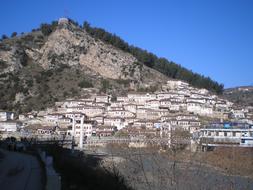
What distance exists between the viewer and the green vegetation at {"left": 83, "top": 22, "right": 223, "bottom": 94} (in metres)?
113

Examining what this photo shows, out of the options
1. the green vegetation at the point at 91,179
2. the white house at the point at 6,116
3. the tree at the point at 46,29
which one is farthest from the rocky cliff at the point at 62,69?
the green vegetation at the point at 91,179

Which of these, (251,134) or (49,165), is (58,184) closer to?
(49,165)

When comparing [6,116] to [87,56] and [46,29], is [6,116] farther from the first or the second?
[46,29]

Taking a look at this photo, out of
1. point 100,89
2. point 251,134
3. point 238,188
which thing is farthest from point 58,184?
point 100,89

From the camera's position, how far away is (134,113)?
74875 mm

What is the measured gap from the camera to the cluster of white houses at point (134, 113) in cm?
6397

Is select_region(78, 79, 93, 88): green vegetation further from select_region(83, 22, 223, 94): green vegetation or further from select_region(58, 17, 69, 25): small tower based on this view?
select_region(58, 17, 69, 25): small tower

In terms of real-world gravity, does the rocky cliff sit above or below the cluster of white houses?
above

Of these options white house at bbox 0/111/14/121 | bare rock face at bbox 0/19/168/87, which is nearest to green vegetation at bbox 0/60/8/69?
bare rock face at bbox 0/19/168/87

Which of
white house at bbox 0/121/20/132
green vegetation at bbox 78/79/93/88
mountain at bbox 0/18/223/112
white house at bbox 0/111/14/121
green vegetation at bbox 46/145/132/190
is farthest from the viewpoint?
green vegetation at bbox 78/79/93/88

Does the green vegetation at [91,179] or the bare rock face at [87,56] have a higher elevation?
the bare rock face at [87,56]

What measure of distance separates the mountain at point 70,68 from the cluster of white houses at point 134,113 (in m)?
5.99

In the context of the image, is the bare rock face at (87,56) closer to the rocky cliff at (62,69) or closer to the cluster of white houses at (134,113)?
the rocky cliff at (62,69)

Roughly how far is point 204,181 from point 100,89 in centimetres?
8141
